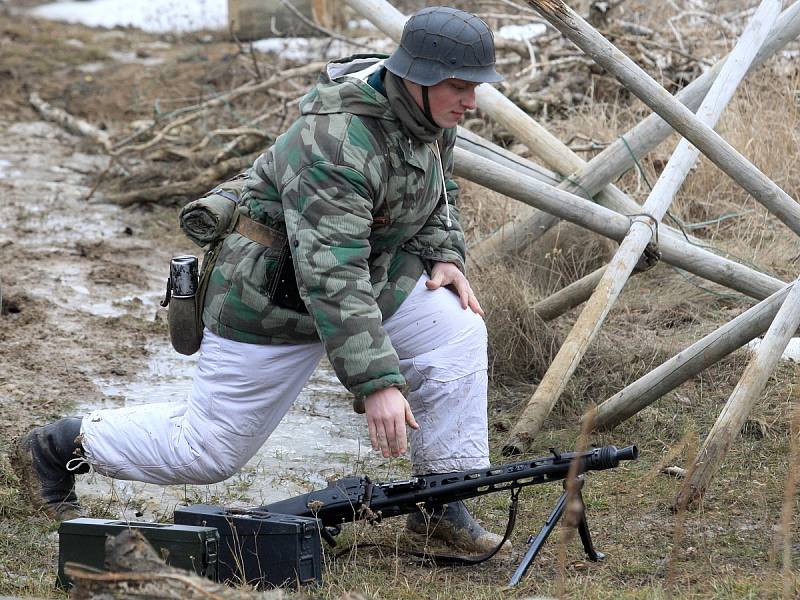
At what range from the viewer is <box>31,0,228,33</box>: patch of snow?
15.1m

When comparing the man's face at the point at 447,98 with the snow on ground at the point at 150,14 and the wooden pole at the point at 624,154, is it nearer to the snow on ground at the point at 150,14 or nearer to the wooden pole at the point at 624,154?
the wooden pole at the point at 624,154

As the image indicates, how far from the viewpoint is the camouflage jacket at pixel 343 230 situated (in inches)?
118

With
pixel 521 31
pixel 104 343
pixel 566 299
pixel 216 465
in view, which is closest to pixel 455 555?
pixel 216 465

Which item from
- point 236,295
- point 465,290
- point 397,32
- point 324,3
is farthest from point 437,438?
point 324,3

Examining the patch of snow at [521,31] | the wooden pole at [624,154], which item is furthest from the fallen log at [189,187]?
the wooden pole at [624,154]

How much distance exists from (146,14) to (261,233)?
13.7m

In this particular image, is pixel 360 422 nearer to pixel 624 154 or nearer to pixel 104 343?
pixel 104 343

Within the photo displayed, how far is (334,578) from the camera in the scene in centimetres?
320

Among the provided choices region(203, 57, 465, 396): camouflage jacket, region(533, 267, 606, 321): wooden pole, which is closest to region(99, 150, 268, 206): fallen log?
region(533, 267, 606, 321): wooden pole

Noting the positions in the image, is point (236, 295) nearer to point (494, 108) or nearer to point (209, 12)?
point (494, 108)

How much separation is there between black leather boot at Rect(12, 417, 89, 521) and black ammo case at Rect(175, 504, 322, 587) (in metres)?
0.61

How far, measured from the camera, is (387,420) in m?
3.00

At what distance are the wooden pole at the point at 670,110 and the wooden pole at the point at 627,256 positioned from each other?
19 cm

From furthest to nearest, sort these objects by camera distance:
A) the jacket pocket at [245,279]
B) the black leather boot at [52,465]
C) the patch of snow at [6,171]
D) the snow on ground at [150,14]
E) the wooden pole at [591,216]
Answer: the snow on ground at [150,14]
the patch of snow at [6,171]
the wooden pole at [591,216]
the black leather boot at [52,465]
the jacket pocket at [245,279]
